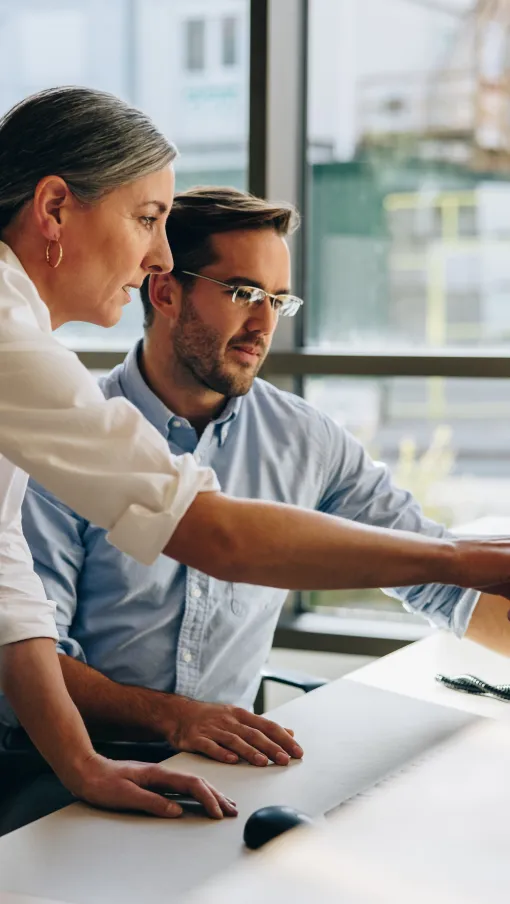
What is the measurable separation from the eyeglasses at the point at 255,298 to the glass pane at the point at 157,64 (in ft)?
3.92

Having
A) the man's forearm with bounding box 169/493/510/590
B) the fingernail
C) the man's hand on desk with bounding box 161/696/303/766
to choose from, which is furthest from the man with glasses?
the man's forearm with bounding box 169/493/510/590

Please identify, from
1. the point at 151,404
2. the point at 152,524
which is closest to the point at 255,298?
the point at 151,404

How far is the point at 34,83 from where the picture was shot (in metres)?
3.32

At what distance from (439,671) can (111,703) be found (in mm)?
532

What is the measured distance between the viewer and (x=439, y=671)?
1758 millimetres

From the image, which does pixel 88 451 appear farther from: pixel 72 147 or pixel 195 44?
pixel 195 44

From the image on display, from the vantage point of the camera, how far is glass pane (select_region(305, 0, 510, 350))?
9.67ft

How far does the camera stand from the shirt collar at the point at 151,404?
1927 millimetres

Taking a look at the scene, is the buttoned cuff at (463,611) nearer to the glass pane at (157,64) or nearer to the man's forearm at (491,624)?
the man's forearm at (491,624)

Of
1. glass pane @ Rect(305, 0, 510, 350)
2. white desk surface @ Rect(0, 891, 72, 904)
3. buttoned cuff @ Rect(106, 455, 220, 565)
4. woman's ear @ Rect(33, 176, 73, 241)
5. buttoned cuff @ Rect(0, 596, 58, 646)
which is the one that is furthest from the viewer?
glass pane @ Rect(305, 0, 510, 350)

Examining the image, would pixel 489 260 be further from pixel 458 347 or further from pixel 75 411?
pixel 75 411

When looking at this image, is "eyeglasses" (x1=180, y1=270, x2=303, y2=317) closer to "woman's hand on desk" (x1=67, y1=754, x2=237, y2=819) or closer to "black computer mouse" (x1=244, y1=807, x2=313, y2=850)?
"woman's hand on desk" (x1=67, y1=754, x2=237, y2=819)

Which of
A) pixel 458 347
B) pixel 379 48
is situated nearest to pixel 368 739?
pixel 458 347

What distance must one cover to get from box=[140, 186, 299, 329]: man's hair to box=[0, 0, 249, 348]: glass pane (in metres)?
1.10
